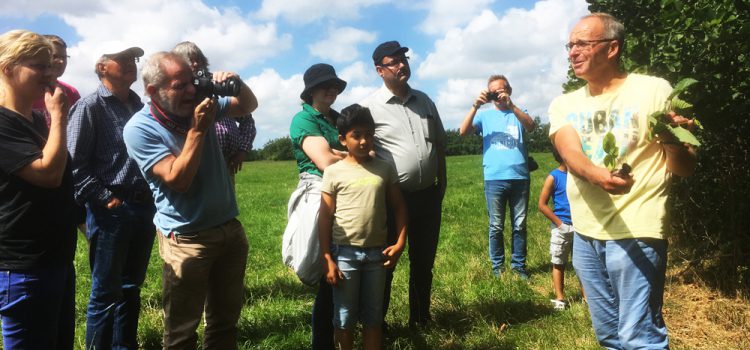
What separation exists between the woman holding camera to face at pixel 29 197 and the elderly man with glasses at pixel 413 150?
199cm

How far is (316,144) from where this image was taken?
11.5 ft

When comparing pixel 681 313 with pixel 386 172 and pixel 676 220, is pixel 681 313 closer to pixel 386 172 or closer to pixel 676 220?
pixel 676 220

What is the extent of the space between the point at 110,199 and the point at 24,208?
3.21 feet

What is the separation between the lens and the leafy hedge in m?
3.68

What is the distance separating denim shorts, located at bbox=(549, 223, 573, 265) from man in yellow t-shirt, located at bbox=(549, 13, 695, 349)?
7.01 ft

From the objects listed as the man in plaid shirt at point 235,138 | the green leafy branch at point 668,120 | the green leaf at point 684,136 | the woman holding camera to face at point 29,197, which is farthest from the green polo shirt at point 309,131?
the green leaf at point 684,136

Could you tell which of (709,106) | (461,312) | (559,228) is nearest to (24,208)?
(461,312)

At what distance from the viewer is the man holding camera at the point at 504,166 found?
593 cm

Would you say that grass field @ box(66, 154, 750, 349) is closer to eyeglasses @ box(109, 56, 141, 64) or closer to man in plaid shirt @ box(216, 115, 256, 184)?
man in plaid shirt @ box(216, 115, 256, 184)

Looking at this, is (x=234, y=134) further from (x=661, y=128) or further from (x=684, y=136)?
(x=684, y=136)

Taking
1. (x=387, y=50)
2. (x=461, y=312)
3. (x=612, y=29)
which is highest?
(x=387, y=50)

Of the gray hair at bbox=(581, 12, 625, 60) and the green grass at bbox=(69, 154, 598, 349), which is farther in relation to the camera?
the green grass at bbox=(69, 154, 598, 349)

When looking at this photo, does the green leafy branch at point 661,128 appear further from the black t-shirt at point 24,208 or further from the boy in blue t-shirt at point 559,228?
the black t-shirt at point 24,208

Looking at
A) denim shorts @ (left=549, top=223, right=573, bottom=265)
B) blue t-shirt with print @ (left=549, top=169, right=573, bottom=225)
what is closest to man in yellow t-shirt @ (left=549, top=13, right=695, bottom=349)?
denim shorts @ (left=549, top=223, right=573, bottom=265)
